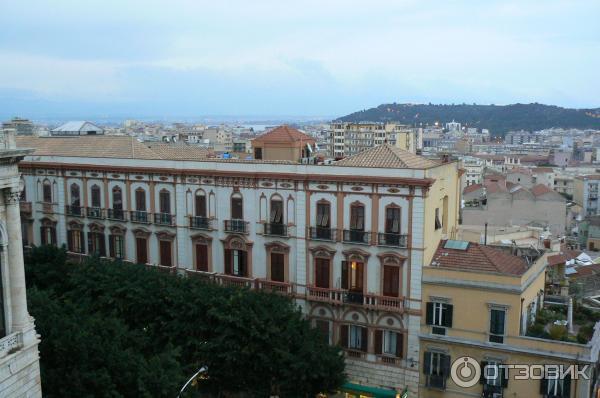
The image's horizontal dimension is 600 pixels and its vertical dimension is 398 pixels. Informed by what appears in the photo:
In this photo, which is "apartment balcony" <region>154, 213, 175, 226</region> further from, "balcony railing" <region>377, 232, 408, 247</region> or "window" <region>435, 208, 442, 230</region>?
"window" <region>435, 208, 442, 230</region>

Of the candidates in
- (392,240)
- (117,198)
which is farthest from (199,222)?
(392,240)

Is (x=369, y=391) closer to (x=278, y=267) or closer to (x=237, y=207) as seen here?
(x=278, y=267)

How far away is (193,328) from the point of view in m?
33.3

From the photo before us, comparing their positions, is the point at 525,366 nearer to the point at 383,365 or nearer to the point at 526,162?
the point at 383,365

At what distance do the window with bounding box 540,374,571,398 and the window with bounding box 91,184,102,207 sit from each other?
31.4 m

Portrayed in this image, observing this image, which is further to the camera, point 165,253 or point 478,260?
point 165,253

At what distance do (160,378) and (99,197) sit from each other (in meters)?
22.4

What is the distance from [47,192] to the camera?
46812 millimetres

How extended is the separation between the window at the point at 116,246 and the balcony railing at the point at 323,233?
15008 mm

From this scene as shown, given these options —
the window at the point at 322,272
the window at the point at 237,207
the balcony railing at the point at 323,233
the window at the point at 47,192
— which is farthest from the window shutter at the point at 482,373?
the window at the point at 47,192

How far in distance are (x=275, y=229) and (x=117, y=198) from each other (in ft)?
41.9

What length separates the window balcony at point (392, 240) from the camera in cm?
3512

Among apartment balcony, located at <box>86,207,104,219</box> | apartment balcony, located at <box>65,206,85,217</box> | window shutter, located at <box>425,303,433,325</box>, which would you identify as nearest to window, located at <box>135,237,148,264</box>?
apartment balcony, located at <box>86,207,104,219</box>

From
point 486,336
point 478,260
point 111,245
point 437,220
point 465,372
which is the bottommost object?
point 465,372
